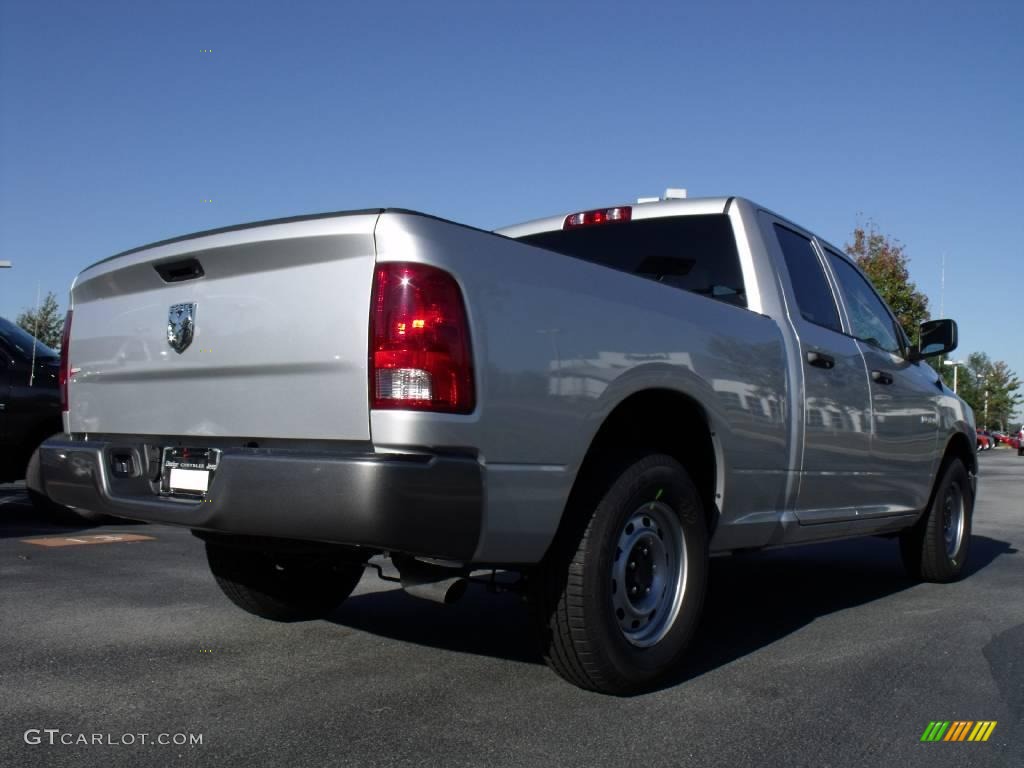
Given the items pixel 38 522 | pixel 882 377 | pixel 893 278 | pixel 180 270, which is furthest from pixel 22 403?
pixel 893 278

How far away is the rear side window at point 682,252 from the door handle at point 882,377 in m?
1.10

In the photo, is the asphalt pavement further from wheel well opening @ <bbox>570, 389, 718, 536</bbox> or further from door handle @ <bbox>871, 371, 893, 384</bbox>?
door handle @ <bbox>871, 371, 893, 384</bbox>

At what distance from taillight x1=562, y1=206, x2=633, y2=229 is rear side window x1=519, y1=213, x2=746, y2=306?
0.04 meters

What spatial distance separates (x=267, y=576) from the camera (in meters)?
4.37

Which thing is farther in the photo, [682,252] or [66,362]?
[682,252]

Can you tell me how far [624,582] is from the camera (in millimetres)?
3490

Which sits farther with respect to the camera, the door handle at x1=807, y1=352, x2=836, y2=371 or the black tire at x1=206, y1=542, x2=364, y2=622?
the door handle at x1=807, y1=352, x2=836, y2=371

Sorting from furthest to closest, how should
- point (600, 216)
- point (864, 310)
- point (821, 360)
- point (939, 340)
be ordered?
1. point (939, 340)
2. point (864, 310)
3. point (600, 216)
4. point (821, 360)

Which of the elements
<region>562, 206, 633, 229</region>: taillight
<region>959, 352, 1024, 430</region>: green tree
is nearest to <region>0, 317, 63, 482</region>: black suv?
<region>562, 206, 633, 229</region>: taillight

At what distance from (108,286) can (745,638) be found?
3054 mm

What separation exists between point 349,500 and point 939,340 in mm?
4509

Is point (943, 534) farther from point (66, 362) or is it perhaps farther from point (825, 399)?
point (66, 362)

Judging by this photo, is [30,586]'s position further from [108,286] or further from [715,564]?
[715,564]

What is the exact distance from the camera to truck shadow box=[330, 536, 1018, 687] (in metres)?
4.24
